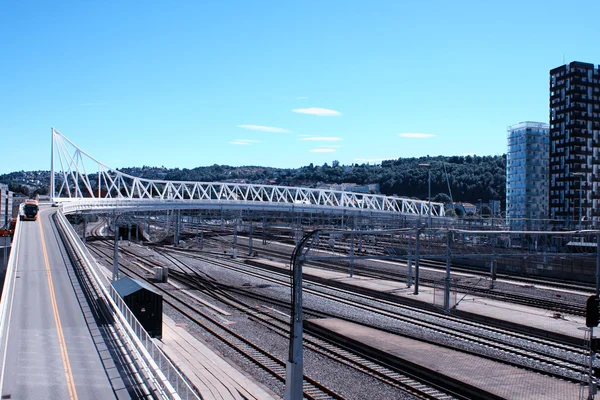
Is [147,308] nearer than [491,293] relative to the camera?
Yes

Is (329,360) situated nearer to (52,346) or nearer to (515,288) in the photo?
(52,346)

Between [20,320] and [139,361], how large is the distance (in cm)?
562

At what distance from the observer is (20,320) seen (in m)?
15.6

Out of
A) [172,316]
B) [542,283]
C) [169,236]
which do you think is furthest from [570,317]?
[169,236]

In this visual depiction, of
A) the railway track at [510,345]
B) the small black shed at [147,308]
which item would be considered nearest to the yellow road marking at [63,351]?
A: the small black shed at [147,308]

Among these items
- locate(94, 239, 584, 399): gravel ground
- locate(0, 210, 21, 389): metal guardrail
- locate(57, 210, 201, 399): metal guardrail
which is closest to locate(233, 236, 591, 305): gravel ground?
locate(94, 239, 584, 399): gravel ground

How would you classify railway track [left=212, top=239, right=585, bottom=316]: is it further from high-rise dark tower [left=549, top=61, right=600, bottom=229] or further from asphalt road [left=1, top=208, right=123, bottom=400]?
high-rise dark tower [left=549, top=61, right=600, bottom=229]

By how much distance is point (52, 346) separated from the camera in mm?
13312

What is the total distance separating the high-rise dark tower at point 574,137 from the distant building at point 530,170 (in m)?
9.11

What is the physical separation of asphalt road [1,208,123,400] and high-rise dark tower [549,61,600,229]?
49.3 metres

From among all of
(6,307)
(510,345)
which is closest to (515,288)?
(510,345)

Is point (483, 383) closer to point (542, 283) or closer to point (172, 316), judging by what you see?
point (172, 316)

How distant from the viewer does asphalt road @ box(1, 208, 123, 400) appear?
1065cm

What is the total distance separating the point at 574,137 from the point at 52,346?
5624cm
